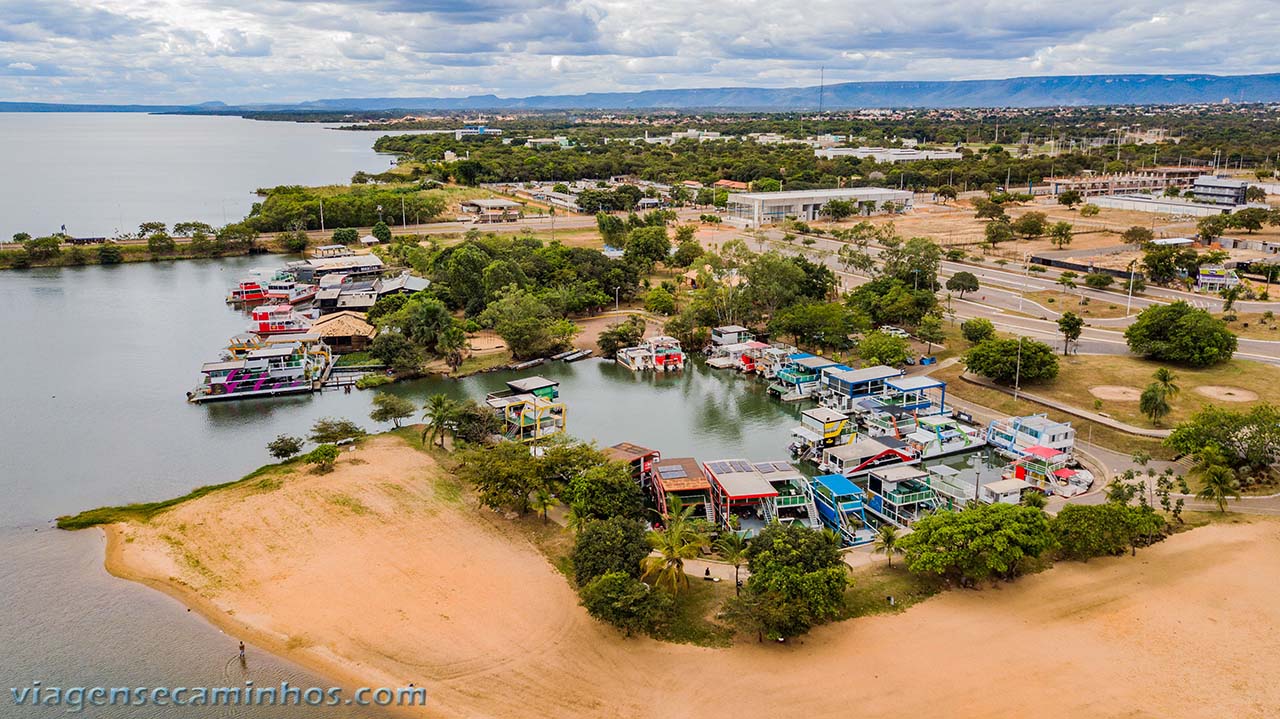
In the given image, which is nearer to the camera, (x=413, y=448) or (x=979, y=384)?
(x=413, y=448)

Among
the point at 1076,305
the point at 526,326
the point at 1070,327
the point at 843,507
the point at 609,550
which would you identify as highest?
the point at 1070,327

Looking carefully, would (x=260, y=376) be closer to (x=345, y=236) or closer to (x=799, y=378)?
(x=799, y=378)

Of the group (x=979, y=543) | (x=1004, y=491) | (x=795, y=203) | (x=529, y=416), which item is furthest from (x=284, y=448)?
(x=795, y=203)

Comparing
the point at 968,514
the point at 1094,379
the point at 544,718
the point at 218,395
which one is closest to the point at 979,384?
the point at 1094,379

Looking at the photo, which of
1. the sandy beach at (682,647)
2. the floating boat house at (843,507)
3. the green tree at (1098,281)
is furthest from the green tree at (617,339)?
the green tree at (1098,281)

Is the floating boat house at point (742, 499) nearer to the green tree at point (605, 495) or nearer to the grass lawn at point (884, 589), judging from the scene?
the green tree at point (605, 495)

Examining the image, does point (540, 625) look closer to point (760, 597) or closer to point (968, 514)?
point (760, 597)

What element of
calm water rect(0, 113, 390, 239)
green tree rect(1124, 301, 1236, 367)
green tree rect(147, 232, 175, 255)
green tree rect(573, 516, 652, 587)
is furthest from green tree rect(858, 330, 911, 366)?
calm water rect(0, 113, 390, 239)

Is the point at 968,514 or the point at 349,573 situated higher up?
the point at 968,514
